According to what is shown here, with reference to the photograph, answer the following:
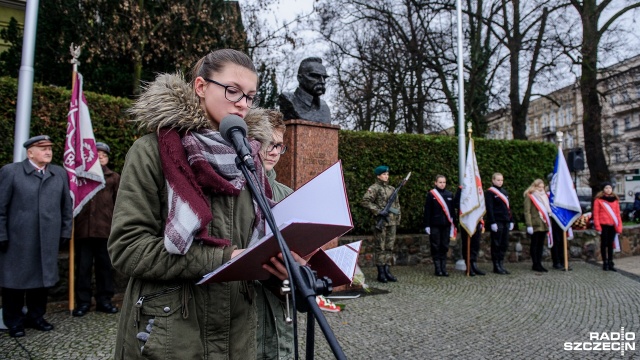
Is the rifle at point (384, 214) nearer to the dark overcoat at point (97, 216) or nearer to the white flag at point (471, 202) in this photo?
the white flag at point (471, 202)

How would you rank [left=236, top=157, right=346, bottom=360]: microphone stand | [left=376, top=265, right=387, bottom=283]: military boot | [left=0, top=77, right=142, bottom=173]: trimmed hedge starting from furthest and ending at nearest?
[left=376, top=265, right=387, bottom=283]: military boot, [left=0, top=77, right=142, bottom=173]: trimmed hedge, [left=236, top=157, right=346, bottom=360]: microphone stand

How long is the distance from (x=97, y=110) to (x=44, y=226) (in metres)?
3.06

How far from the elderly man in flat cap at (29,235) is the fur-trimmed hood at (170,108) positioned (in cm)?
424

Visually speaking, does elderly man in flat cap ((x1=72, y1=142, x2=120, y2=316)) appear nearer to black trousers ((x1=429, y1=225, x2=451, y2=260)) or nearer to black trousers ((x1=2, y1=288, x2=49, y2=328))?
black trousers ((x1=2, y1=288, x2=49, y2=328))

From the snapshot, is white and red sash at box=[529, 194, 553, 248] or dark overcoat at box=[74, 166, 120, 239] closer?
dark overcoat at box=[74, 166, 120, 239]

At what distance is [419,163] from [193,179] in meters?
10.5

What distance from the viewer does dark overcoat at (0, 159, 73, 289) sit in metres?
5.02

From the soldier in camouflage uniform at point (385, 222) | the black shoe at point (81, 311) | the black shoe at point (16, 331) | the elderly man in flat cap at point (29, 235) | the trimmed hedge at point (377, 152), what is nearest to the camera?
the black shoe at point (16, 331)

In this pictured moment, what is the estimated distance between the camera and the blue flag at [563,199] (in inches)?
403

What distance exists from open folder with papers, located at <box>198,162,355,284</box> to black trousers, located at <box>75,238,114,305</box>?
5036mm

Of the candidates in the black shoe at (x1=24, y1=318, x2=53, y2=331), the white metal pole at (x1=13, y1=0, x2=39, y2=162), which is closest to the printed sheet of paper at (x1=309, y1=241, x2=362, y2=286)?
the black shoe at (x1=24, y1=318, x2=53, y2=331)

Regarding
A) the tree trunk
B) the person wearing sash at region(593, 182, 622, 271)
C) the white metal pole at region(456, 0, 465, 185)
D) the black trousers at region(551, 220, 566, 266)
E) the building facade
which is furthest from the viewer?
the building facade

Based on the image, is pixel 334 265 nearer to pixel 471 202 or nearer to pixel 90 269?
pixel 90 269

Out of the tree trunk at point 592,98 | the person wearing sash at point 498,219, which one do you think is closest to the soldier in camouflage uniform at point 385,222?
the person wearing sash at point 498,219
